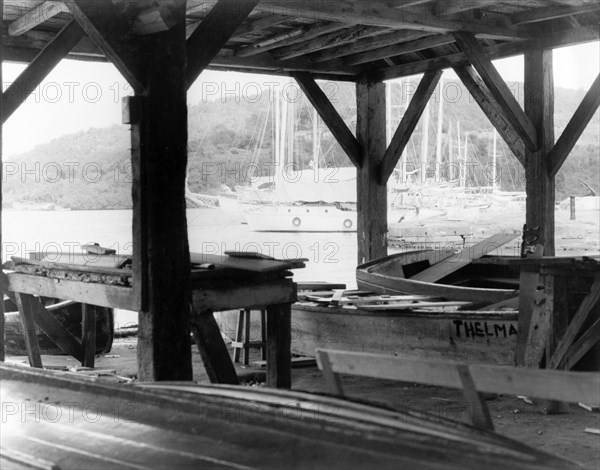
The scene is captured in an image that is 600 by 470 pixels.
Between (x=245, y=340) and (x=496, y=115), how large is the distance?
137 inches

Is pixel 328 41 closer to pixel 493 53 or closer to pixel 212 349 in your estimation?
pixel 493 53

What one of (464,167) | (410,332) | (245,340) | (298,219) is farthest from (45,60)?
(464,167)

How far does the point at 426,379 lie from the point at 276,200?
42114mm

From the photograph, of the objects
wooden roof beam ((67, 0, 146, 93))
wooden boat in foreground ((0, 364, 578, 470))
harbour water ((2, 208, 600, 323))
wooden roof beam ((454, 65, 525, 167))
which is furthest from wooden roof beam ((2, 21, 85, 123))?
harbour water ((2, 208, 600, 323))

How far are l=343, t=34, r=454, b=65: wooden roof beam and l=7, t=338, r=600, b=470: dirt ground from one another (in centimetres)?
366

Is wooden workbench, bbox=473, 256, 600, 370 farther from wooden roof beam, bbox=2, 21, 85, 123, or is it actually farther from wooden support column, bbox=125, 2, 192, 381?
wooden roof beam, bbox=2, 21, 85, 123

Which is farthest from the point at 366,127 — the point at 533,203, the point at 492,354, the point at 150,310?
the point at 150,310

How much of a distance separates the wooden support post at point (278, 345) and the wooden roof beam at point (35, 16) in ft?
10.8

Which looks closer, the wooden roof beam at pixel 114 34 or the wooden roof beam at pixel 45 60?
the wooden roof beam at pixel 114 34

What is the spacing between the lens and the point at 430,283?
29.6 ft

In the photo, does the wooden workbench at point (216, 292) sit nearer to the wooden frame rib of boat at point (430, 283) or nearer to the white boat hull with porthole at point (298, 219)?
the wooden frame rib of boat at point (430, 283)

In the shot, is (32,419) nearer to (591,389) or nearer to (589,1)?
(591,389)

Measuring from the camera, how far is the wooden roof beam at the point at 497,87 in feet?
29.4

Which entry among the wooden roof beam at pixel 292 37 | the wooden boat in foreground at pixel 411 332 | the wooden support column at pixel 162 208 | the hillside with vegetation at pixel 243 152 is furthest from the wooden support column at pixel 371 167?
the hillside with vegetation at pixel 243 152
